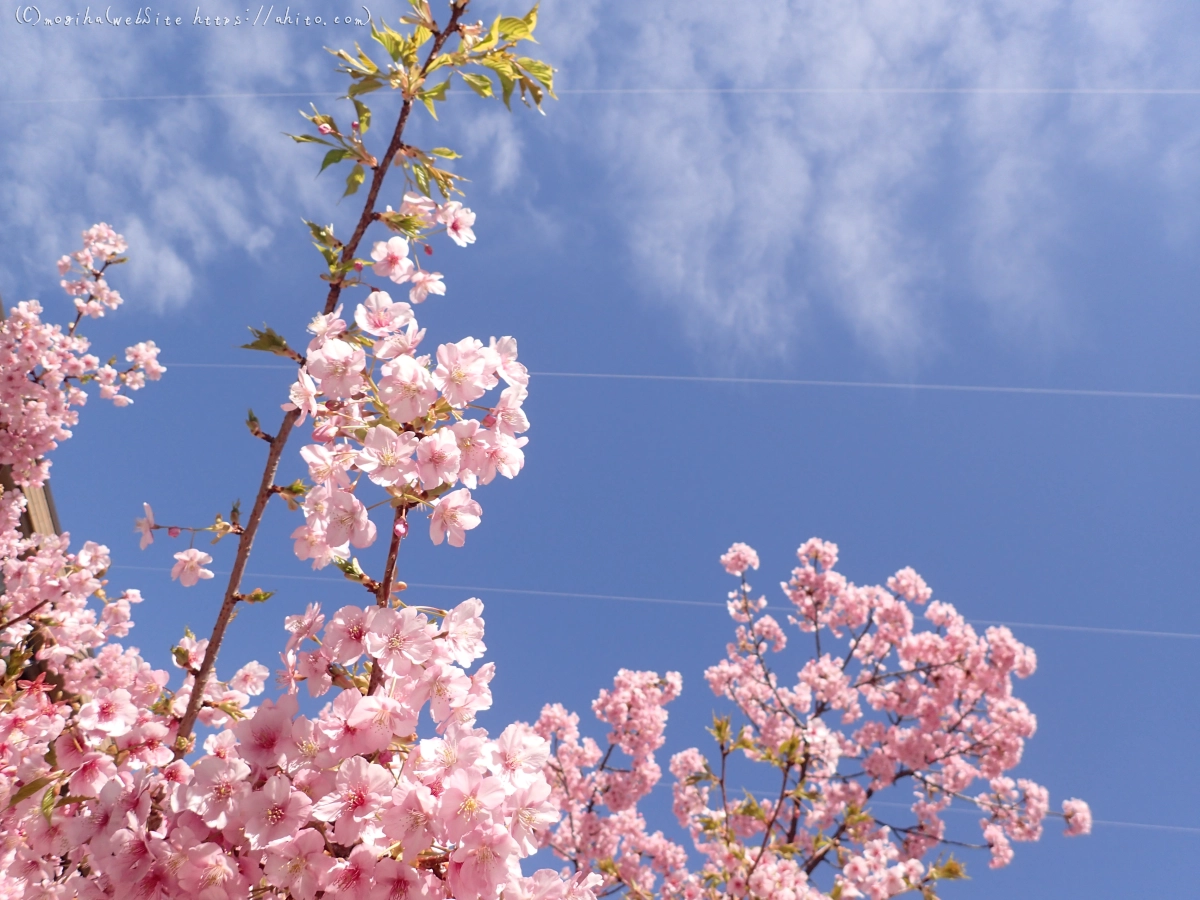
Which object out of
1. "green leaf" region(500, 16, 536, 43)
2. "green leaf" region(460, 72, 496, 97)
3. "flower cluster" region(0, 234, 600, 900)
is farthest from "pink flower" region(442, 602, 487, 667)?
"green leaf" region(500, 16, 536, 43)

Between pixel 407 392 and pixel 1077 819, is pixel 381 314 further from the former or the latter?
pixel 1077 819

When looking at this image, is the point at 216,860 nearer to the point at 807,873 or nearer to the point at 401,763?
the point at 401,763

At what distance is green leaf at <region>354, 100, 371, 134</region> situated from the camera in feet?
5.75

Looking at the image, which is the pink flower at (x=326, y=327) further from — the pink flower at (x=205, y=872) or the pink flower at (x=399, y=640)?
the pink flower at (x=205, y=872)

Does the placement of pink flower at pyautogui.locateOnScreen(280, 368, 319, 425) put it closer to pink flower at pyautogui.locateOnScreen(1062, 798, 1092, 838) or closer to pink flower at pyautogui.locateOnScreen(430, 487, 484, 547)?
pink flower at pyautogui.locateOnScreen(430, 487, 484, 547)

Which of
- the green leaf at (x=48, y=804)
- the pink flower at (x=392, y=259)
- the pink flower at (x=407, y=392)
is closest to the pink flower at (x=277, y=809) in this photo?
the green leaf at (x=48, y=804)

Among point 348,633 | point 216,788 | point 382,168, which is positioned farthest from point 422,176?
point 216,788

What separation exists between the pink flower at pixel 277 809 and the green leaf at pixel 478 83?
1.69 metres

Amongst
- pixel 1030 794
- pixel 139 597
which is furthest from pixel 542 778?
pixel 1030 794

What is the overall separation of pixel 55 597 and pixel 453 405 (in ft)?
10.9

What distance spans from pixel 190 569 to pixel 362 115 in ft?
4.50

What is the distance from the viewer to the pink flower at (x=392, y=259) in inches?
73.0

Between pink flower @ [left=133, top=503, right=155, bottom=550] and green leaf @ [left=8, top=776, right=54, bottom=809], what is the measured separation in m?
0.62

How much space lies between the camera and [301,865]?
115cm
